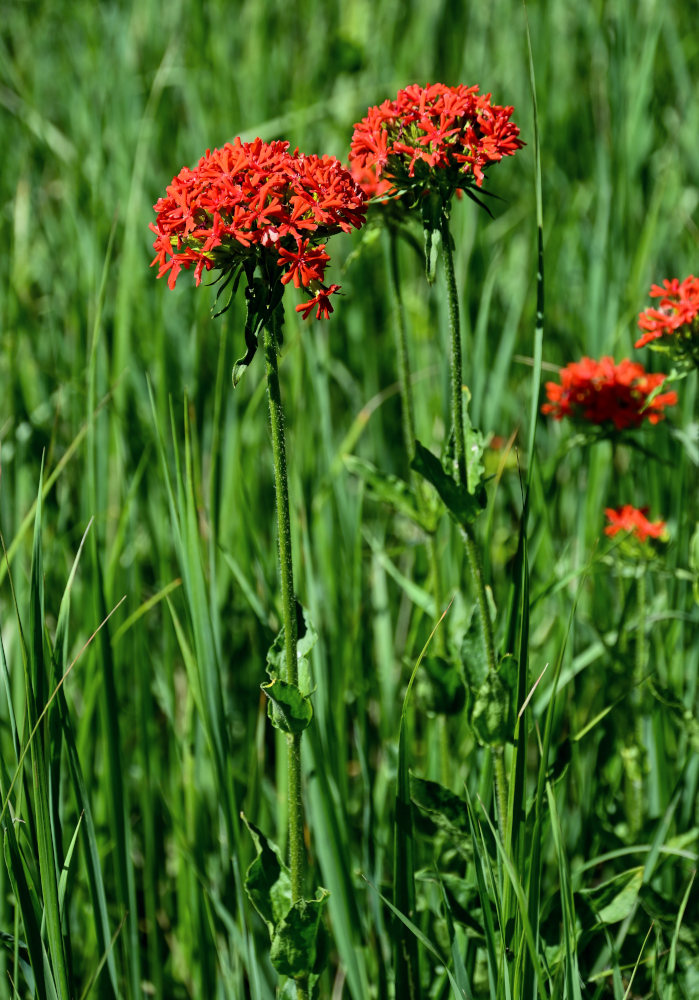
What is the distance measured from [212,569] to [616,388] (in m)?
0.94

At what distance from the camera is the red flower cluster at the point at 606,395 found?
2031 mm

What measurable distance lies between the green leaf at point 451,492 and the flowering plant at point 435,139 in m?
0.42

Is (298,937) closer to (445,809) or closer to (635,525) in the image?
(445,809)

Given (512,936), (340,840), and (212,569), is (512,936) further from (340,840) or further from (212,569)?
(212,569)

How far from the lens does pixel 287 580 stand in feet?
4.63

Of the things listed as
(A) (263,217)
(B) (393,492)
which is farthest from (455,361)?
(B) (393,492)

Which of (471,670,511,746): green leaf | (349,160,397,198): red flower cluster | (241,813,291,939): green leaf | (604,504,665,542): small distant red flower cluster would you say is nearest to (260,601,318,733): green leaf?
(241,813,291,939): green leaf

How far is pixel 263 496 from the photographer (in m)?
2.76

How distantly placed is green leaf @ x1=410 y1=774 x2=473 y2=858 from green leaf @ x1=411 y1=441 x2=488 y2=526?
1.57 ft

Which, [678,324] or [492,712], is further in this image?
[678,324]

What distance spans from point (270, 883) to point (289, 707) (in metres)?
0.33

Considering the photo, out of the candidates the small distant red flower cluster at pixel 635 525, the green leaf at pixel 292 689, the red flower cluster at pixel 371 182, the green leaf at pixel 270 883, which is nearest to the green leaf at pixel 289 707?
the green leaf at pixel 292 689

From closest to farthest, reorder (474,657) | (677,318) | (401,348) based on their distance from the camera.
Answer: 1. (474,657)
2. (677,318)
3. (401,348)

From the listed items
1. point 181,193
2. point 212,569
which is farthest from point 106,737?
point 181,193
